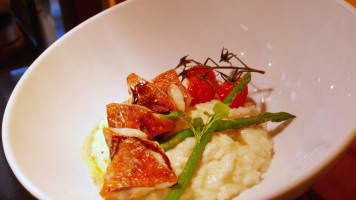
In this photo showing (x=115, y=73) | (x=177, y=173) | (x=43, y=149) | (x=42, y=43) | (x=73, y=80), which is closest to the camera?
(x=177, y=173)

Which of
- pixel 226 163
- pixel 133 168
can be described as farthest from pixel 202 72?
pixel 133 168

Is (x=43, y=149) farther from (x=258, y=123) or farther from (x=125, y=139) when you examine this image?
(x=258, y=123)

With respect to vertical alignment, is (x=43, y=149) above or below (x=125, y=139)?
below

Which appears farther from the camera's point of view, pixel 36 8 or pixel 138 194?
pixel 36 8

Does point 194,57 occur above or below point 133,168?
above

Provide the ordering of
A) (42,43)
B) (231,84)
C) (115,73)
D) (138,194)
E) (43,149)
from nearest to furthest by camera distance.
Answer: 1. (138,194)
2. (43,149)
3. (231,84)
4. (115,73)
5. (42,43)

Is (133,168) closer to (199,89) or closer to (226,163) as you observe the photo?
(226,163)

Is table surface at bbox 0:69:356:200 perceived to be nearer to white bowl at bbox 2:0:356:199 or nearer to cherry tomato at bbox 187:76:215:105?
white bowl at bbox 2:0:356:199

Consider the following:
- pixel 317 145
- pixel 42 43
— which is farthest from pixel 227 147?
pixel 42 43
